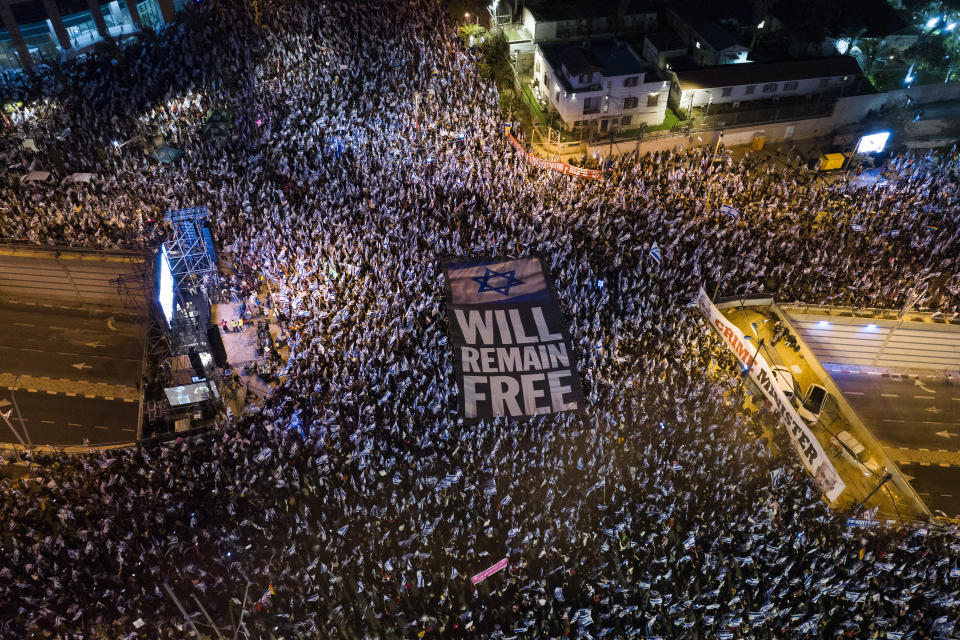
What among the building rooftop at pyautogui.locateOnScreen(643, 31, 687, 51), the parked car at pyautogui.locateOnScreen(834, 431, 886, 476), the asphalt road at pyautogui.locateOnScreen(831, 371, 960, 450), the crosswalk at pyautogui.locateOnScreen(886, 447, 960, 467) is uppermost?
the building rooftop at pyautogui.locateOnScreen(643, 31, 687, 51)

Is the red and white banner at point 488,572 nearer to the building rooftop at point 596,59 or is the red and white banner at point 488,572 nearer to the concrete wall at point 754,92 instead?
the building rooftop at point 596,59

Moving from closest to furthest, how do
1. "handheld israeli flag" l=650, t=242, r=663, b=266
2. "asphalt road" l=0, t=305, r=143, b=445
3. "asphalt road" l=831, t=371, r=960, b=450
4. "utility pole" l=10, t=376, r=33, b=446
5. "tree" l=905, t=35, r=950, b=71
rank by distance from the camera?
"utility pole" l=10, t=376, r=33, b=446 → "asphalt road" l=0, t=305, r=143, b=445 → "asphalt road" l=831, t=371, r=960, b=450 → "handheld israeli flag" l=650, t=242, r=663, b=266 → "tree" l=905, t=35, r=950, b=71

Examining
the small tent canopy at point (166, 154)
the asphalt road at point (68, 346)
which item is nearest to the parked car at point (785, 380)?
the asphalt road at point (68, 346)

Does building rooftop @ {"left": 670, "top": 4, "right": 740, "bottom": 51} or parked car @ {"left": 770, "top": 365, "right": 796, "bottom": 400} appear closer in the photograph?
parked car @ {"left": 770, "top": 365, "right": 796, "bottom": 400}

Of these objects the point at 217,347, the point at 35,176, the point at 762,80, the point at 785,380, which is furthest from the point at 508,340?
the point at 762,80

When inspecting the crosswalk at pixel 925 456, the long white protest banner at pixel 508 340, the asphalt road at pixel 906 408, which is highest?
the long white protest banner at pixel 508 340

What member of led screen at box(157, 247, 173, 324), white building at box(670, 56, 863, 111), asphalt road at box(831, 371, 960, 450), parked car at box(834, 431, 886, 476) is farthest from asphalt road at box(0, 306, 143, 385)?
white building at box(670, 56, 863, 111)

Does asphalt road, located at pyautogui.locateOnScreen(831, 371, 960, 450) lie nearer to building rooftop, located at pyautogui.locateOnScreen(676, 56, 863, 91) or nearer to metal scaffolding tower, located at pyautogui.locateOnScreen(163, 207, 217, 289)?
building rooftop, located at pyautogui.locateOnScreen(676, 56, 863, 91)

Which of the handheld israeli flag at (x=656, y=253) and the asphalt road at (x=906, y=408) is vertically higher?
the handheld israeli flag at (x=656, y=253)
